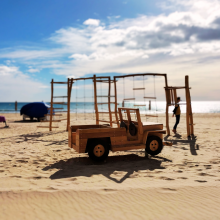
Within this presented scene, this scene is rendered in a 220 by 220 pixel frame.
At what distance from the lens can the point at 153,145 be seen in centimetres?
698

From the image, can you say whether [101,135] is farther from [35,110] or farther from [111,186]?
[35,110]

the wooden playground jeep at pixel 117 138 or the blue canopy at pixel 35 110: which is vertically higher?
the blue canopy at pixel 35 110

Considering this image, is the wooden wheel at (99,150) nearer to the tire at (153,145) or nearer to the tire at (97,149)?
the tire at (97,149)

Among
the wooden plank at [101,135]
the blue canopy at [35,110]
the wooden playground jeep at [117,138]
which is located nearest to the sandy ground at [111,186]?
the wooden playground jeep at [117,138]

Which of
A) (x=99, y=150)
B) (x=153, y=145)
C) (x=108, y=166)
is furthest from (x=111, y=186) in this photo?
(x=153, y=145)

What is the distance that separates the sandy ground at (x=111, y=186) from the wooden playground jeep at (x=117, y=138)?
37 cm

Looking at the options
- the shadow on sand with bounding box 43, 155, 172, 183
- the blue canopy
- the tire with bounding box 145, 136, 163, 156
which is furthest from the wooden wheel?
the blue canopy

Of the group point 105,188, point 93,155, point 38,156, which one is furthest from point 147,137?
point 38,156

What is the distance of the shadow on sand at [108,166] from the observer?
5.38 meters

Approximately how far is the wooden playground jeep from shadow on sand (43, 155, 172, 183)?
1.03 ft

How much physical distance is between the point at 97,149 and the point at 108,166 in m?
0.60

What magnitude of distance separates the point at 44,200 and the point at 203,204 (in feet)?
9.00

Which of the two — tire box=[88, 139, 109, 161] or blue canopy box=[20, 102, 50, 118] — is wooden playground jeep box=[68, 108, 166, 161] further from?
blue canopy box=[20, 102, 50, 118]

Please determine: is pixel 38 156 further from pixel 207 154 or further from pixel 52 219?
pixel 207 154
